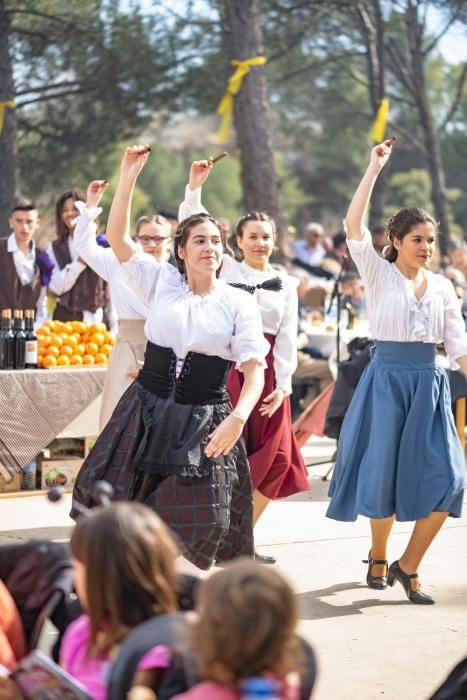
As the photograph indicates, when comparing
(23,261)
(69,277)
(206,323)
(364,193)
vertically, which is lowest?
A: (206,323)

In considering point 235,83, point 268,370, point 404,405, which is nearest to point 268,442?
point 268,370

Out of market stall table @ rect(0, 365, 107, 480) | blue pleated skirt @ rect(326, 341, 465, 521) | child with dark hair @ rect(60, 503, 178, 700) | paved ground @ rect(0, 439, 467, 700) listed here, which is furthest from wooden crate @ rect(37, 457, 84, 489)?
child with dark hair @ rect(60, 503, 178, 700)

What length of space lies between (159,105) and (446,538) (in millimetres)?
11004

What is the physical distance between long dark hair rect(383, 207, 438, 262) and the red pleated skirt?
909 mm

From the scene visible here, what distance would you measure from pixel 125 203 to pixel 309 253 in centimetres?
1307

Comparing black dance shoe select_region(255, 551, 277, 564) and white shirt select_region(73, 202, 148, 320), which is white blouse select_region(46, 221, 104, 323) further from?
black dance shoe select_region(255, 551, 277, 564)

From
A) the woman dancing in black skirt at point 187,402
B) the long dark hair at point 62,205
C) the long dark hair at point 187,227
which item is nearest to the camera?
the woman dancing in black skirt at point 187,402

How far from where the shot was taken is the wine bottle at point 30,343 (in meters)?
8.05

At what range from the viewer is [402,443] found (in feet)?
18.8

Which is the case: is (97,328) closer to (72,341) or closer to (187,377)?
(72,341)

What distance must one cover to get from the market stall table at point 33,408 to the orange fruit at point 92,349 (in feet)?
0.87

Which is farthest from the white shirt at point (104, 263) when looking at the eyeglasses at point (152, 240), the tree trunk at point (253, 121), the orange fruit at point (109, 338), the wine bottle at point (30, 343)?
the tree trunk at point (253, 121)

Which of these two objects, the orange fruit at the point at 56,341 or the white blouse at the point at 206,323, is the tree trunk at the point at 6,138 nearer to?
the orange fruit at the point at 56,341

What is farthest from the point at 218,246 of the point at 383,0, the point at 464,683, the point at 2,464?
the point at 383,0
